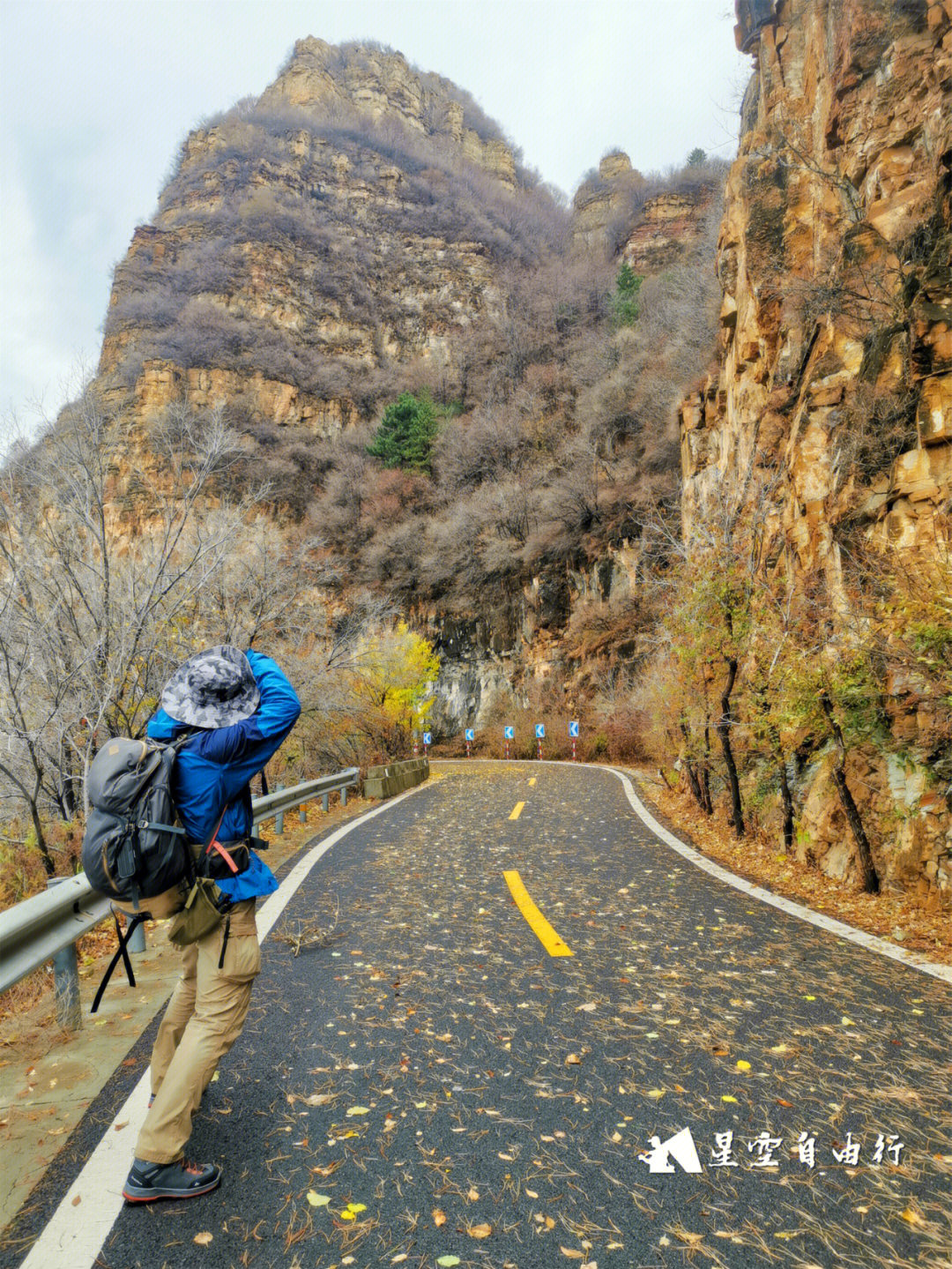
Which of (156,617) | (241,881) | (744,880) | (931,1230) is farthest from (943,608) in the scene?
(156,617)

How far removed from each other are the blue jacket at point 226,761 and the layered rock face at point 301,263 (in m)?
51.3

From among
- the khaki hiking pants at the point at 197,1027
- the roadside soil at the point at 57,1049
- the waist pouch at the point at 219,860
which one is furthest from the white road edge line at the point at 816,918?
the roadside soil at the point at 57,1049

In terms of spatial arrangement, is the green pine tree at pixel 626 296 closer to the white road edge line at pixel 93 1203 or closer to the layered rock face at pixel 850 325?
the layered rock face at pixel 850 325

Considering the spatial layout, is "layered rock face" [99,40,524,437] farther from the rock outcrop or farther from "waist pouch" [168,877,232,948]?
"waist pouch" [168,877,232,948]

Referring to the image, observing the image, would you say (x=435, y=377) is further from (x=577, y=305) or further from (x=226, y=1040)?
(x=226, y=1040)

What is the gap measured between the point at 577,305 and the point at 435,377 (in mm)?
13907

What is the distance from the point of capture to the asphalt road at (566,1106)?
87.0 inches

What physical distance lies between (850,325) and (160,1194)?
13461mm

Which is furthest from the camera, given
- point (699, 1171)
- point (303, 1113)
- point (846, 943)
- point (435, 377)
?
point (435, 377)

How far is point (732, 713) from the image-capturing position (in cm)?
984

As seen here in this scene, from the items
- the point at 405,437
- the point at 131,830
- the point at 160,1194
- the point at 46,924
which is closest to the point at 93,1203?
the point at 160,1194

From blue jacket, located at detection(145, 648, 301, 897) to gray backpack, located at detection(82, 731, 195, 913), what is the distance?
91 millimetres

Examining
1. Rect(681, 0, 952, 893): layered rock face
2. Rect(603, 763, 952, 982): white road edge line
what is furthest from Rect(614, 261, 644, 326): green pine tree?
Rect(603, 763, 952, 982): white road edge line

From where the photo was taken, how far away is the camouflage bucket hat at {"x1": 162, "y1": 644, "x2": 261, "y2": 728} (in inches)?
108
